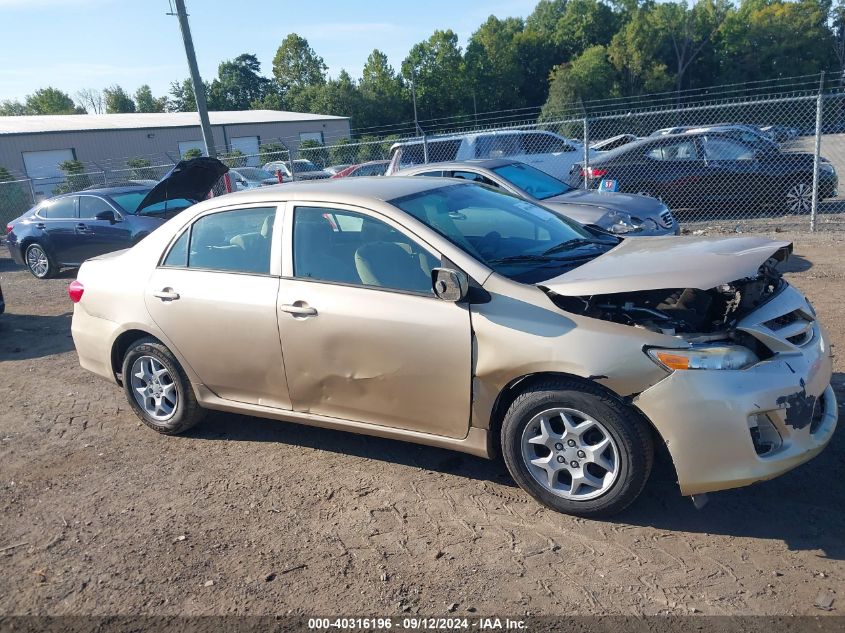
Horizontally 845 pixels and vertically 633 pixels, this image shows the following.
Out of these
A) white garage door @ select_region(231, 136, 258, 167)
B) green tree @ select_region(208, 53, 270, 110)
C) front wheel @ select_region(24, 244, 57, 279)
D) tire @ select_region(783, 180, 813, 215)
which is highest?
green tree @ select_region(208, 53, 270, 110)

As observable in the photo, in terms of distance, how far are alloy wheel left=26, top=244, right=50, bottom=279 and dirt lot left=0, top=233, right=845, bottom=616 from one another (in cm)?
884

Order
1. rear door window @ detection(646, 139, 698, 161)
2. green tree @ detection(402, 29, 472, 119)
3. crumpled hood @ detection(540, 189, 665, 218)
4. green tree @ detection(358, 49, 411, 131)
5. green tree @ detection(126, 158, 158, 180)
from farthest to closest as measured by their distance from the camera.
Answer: green tree @ detection(402, 29, 472, 119)
green tree @ detection(358, 49, 411, 131)
green tree @ detection(126, 158, 158, 180)
rear door window @ detection(646, 139, 698, 161)
crumpled hood @ detection(540, 189, 665, 218)

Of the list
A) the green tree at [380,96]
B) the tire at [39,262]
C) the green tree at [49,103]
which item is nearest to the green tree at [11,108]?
the green tree at [49,103]

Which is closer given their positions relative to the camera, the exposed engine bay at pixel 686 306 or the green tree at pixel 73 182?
the exposed engine bay at pixel 686 306

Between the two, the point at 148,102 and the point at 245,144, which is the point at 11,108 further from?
the point at 245,144

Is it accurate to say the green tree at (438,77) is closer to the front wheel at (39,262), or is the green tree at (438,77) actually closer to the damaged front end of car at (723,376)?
the front wheel at (39,262)

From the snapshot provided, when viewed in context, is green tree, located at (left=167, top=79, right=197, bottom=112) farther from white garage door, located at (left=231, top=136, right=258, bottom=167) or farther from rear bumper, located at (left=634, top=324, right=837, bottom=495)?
rear bumper, located at (left=634, top=324, right=837, bottom=495)

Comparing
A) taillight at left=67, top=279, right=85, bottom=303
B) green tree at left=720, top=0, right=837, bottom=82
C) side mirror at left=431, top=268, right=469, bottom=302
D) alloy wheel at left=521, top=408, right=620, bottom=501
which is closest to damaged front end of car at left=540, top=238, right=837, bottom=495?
alloy wheel at left=521, top=408, right=620, bottom=501

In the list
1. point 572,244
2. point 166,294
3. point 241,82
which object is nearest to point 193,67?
point 166,294

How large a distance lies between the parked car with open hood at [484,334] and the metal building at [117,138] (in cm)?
2507

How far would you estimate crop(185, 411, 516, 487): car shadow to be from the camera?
13.7 feet

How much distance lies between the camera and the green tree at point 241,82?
84.6 meters

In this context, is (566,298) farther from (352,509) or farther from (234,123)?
(234,123)

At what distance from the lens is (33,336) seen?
8.39 m
